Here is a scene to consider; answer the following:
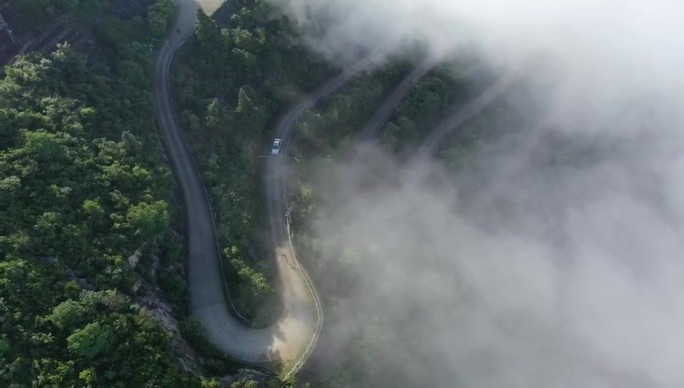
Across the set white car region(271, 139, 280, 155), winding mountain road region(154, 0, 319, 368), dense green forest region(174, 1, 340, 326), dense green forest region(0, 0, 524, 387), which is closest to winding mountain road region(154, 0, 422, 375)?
winding mountain road region(154, 0, 319, 368)

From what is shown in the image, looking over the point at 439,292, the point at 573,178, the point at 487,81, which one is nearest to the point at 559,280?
the point at 573,178

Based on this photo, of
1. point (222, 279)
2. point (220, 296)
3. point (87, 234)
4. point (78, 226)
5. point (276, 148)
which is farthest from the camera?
point (276, 148)

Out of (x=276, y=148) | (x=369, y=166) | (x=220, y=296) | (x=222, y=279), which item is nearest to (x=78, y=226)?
(x=222, y=279)

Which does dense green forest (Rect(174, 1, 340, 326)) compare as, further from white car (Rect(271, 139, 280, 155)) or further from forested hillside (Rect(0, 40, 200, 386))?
forested hillside (Rect(0, 40, 200, 386))

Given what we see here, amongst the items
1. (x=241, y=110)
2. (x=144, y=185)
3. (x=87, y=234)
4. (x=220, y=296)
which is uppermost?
(x=241, y=110)

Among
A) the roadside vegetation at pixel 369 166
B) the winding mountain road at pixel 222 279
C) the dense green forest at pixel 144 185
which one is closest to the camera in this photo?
the dense green forest at pixel 144 185

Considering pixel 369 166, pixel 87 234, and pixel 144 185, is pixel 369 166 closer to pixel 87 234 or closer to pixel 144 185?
pixel 144 185

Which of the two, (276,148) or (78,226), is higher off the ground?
(276,148)

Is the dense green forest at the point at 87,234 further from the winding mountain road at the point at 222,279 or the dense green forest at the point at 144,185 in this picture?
the winding mountain road at the point at 222,279

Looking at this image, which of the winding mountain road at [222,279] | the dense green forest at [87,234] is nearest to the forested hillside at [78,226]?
the dense green forest at [87,234]

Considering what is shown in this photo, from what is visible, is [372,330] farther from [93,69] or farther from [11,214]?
[93,69]

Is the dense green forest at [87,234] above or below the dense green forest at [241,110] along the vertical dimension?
below
